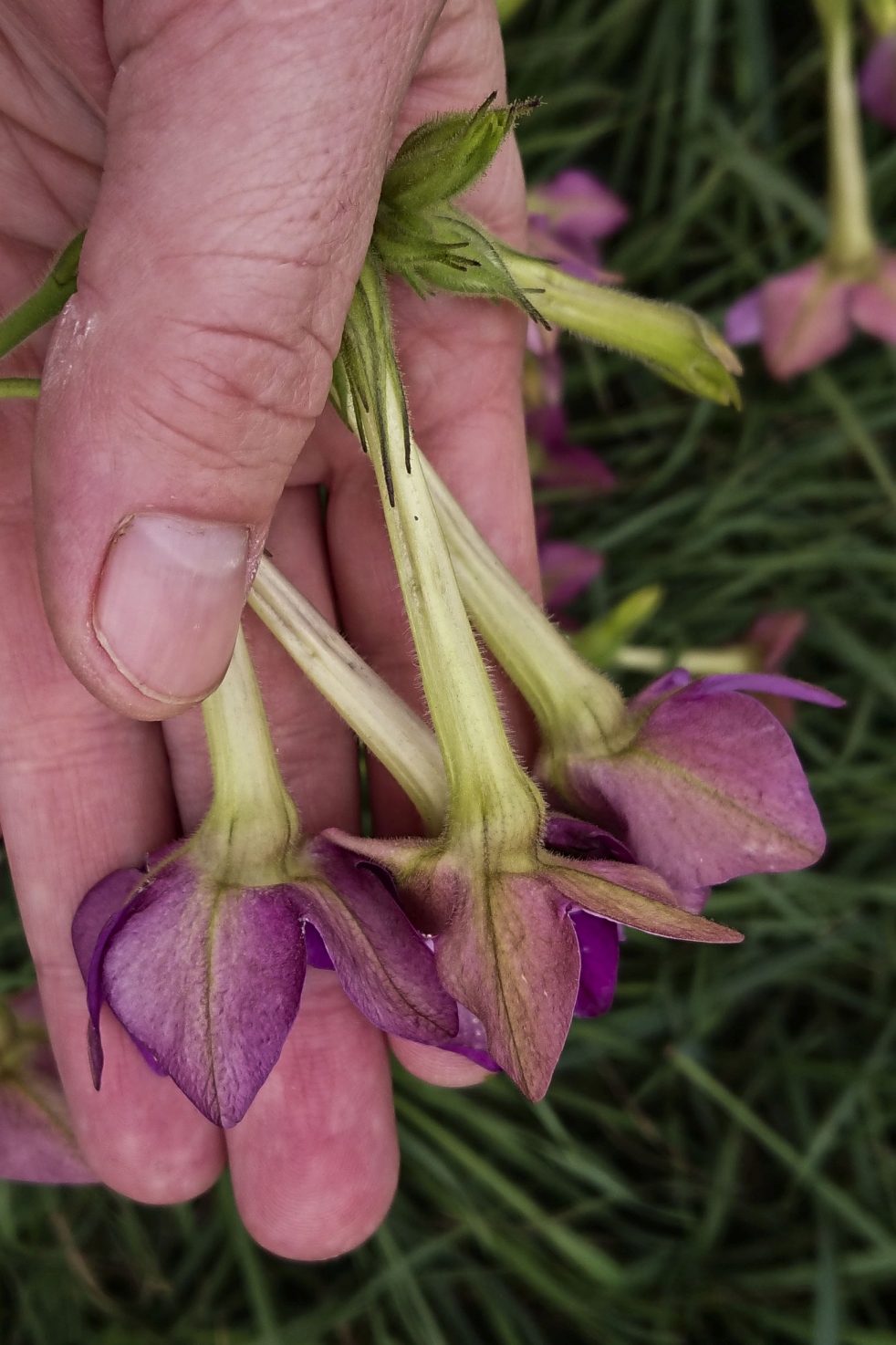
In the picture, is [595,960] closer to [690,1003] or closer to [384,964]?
[384,964]

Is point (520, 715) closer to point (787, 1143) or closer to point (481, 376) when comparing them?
point (481, 376)

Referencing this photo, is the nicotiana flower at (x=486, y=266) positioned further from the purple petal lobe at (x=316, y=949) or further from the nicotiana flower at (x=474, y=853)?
the purple petal lobe at (x=316, y=949)

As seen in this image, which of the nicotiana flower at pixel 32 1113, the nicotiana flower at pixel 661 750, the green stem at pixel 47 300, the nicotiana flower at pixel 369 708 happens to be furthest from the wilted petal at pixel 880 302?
the nicotiana flower at pixel 32 1113

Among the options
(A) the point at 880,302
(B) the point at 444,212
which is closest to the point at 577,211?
(A) the point at 880,302

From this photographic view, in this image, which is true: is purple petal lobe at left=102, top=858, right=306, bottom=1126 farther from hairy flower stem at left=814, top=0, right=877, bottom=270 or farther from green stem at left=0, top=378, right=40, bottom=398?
hairy flower stem at left=814, top=0, right=877, bottom=270

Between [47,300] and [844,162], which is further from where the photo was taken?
[844,162]

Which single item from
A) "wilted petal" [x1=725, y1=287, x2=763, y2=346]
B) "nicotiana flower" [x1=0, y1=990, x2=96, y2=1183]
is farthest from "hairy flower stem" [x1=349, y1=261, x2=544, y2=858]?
"wilted petal" [x1=725, y1=287, x2=763, y2=346]

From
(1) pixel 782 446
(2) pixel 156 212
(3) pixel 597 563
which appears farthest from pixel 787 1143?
(2) pixel 156 212
